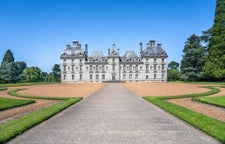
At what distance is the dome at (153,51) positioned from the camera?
2458 inches

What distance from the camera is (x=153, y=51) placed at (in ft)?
205

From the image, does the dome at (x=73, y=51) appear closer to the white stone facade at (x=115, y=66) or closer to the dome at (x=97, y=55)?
the white stone facade at (x=115, y=66)

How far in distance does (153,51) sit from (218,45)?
3534 centimetres

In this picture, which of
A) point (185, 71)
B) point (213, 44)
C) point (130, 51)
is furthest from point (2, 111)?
point (130, 51)

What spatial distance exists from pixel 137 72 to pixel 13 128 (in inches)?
2297

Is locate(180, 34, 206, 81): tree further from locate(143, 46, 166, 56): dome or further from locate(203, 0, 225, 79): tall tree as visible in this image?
locate(203, 0, 225, 79): tall tree

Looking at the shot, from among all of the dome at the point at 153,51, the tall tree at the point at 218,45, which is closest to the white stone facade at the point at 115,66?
the dome at the point at 153,51

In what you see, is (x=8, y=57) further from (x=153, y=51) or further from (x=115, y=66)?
(x=153, y=51)

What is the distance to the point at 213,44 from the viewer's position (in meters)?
29.0

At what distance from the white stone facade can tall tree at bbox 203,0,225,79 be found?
33332 millimetres

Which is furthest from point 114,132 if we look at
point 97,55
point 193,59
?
point 97,55

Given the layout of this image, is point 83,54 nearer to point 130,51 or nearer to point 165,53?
point 130,51

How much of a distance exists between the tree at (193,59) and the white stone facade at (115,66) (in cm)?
1171

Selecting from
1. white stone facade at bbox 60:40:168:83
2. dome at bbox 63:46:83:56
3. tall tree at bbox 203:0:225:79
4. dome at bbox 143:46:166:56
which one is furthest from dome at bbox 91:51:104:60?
tall tree at bbox 203:0:225:79
